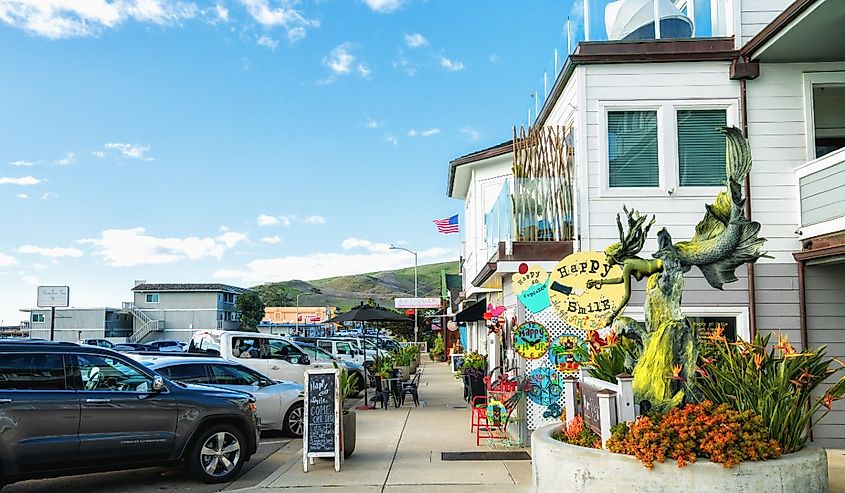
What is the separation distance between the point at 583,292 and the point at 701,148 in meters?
3.32

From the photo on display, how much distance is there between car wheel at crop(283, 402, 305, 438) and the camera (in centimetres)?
1334

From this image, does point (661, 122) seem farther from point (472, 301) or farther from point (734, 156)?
Answer: point (472, 301)

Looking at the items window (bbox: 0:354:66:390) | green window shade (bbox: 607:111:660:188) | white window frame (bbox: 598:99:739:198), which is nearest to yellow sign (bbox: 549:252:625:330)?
white window frame (bbox: 598:99:739:198)

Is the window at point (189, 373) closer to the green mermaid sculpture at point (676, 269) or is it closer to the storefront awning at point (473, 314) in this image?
the green mermaid sculpture at point (676, 269)

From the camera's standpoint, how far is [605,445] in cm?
718

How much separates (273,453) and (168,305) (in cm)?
7588

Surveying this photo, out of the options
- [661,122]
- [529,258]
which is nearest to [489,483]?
[529,258]

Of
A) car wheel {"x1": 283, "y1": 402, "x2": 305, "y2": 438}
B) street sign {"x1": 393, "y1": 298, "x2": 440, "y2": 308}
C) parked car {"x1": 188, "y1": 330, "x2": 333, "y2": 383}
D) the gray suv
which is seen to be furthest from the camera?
street sign {"x1": 393, "y1": 298, "x2": 440, "y2": 308}

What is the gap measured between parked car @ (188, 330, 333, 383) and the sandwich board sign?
716cm

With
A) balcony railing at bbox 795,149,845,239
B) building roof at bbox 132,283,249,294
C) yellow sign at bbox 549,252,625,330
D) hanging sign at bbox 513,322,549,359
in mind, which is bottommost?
hanging sign at bbox 513,322,549,359

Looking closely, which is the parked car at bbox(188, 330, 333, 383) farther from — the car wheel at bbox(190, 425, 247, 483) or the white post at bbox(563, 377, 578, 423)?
the white post at bbox(563, 377, 578, 423)

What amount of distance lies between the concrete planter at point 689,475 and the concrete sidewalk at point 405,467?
1.83 m

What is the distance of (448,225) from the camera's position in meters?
33.9

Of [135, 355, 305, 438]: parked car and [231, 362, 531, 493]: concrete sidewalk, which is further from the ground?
[135, 355, 305, 438]: parked car
